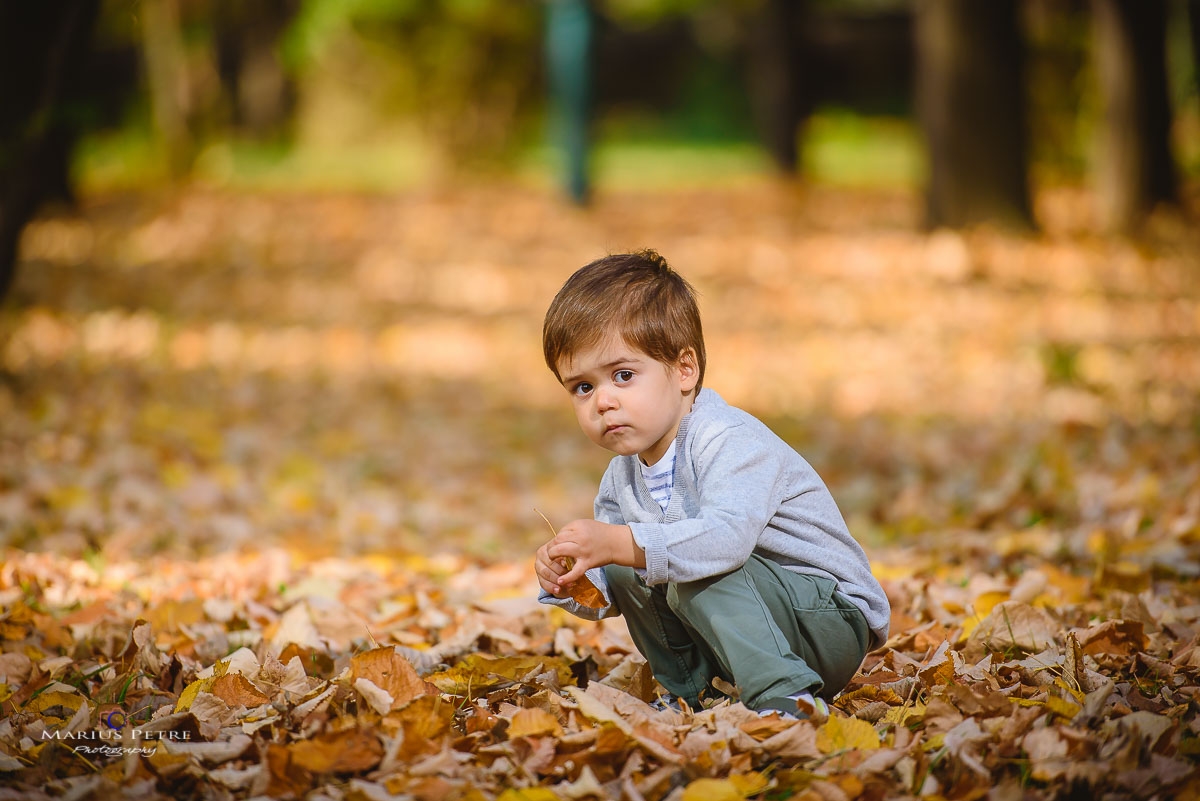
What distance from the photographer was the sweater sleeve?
7.94ft

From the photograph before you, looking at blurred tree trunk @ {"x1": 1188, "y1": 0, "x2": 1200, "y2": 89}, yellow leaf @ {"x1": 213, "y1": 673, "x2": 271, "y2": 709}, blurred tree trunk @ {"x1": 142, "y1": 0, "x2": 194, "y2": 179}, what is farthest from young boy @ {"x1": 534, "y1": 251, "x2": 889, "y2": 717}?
blurred tree trunk @ {"x1": 142, "y1": 0, "x2": 194, "y2": 179}

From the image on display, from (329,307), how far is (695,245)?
360 cm

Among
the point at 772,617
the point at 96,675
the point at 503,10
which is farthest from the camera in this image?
the point at 503,10

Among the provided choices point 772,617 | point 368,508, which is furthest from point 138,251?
point 772,617

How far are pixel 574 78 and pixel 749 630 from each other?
37.6ft

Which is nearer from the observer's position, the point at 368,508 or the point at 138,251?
the point at 368,508

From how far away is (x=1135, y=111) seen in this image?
10.9 metres

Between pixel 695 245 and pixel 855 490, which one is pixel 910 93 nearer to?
pixel 695 245

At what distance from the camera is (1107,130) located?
11086 mm

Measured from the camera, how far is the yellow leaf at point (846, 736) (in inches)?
94.0

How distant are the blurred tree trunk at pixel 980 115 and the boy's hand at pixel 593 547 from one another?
8490 mm

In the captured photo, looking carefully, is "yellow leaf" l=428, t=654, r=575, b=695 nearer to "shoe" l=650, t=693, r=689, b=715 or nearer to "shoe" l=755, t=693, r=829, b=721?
"shoe" l=650, t=693, r=689, b=715

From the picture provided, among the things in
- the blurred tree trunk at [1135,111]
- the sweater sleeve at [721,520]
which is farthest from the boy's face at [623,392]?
the blurred tree trunk at [1135,111]

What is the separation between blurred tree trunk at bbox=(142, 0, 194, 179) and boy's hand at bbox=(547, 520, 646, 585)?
13268 millimetres
